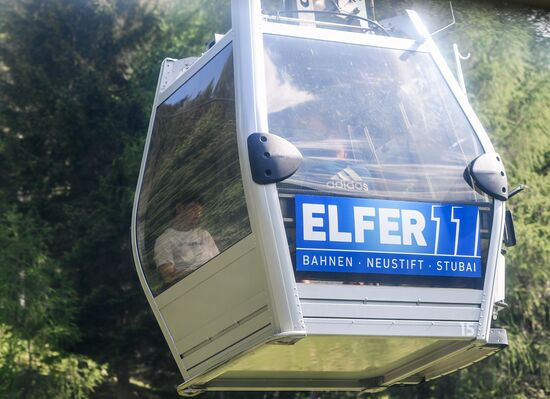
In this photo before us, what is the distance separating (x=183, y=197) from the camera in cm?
614

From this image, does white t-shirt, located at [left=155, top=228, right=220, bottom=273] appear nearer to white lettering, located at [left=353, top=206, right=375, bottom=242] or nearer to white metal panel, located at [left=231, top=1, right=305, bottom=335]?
white metal panel, located at [left=231, top=1, right=305, bottom=335]

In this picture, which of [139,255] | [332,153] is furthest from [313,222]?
[139,255]

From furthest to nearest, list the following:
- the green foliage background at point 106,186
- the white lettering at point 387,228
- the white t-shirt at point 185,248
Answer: the green foliage background at point 106,186, the white t-shirt at point 185,248, the white lettering at point 387,228

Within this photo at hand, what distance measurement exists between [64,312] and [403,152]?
11.4 meters

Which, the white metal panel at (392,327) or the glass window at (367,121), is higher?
the glass window at (367,121)

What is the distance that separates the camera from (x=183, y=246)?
6109 mm

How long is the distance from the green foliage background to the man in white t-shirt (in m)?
7.82

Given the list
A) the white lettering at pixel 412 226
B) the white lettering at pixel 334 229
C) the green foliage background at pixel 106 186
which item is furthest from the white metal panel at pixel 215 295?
the green foliage background at pixel 106 186

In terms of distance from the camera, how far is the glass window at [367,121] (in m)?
5.60

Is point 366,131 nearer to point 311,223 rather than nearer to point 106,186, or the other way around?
point 311,223

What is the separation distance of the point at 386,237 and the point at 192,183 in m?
1.20

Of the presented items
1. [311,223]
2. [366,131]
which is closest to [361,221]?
[311,223]

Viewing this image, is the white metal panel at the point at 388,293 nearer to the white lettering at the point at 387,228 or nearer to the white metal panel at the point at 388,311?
the white metal panel at the point at 388,311

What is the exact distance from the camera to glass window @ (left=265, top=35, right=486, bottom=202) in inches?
220
